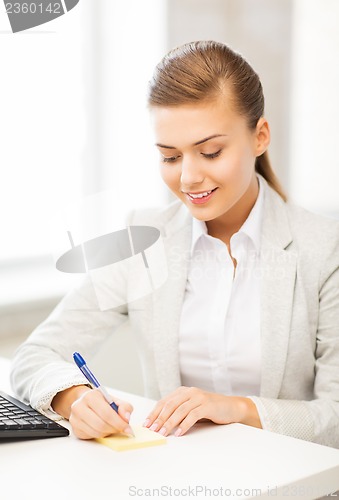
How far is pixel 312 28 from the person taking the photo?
10.9ft

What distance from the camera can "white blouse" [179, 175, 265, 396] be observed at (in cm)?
149

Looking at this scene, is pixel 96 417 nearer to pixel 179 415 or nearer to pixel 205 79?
pixel 179 415

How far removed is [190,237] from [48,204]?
93 centimetres

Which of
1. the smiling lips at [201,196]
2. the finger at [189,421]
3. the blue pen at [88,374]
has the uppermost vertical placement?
the smiling lips at [201,196]

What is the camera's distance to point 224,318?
4.91ft

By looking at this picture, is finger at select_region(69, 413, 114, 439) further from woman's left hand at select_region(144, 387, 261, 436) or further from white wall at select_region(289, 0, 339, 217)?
white wall at select_region(289, 0, 339, 217)

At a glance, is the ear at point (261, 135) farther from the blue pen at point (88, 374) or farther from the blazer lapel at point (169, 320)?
the blue pen at point (88, 374)

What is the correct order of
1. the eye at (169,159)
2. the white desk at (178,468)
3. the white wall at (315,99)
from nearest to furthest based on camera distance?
the white desk at (178,468) < the eye at (169,159) < the white wall at (315,99)

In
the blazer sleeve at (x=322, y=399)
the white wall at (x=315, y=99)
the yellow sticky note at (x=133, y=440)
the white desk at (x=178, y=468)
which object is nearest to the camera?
the white desk at (x=178, y=468)

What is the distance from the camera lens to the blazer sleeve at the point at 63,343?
1.27 m

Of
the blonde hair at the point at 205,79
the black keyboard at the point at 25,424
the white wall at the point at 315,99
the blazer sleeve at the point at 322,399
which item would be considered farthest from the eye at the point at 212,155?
the white wall at the point at 315,99

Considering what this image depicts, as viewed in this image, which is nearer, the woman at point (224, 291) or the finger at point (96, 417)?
the finger at point (96, 417)

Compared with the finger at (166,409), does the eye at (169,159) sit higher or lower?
higher

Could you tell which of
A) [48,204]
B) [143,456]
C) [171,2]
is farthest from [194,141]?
[171,2]
